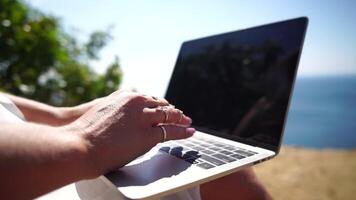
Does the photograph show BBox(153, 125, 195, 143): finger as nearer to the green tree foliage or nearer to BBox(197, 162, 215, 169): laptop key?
BBox(197, 162, 215, 169): laptop key

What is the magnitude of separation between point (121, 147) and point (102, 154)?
4cm

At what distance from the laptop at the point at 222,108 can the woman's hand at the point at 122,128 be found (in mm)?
51

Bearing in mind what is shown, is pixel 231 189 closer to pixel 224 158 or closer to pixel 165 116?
pixel 224 158

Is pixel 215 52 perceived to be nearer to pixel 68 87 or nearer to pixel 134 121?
pixel 134 121

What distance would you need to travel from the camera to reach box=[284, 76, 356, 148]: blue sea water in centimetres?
480

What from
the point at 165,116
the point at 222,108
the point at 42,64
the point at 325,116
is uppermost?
the point at 165,116

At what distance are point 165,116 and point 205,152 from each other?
6.3 inches

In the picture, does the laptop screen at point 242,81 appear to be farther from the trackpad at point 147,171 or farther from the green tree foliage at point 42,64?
the green tree foliage at point 42,64

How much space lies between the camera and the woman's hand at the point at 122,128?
53 cm

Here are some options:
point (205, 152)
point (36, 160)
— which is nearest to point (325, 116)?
point (205, 152)

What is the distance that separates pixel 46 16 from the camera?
4238 mm

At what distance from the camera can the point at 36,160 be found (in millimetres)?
439

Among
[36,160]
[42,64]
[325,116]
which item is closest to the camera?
[36,160]

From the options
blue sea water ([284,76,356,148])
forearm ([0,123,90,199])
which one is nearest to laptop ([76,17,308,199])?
forearm ([0,123,90,199])
